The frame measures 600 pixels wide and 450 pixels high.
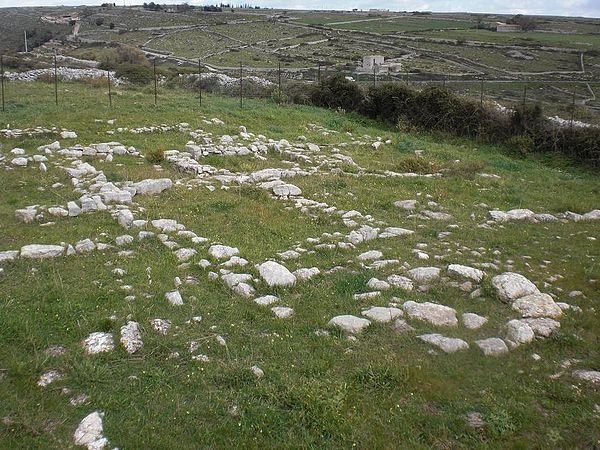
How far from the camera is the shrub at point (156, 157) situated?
45.4 ft

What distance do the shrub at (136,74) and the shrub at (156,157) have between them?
19.4 metres

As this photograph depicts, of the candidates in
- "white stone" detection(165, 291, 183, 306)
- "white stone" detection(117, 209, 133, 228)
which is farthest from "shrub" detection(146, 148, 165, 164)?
"white stone" detection(165, 291, 183, 306)

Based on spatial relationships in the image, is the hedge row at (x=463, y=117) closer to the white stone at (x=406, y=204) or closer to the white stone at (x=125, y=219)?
the white stone at (x=406, y=204)

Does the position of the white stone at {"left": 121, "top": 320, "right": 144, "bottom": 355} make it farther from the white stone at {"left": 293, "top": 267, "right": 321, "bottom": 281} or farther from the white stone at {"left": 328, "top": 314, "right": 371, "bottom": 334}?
the white stone at {"left": 293, "top": 267, "right": 321, "bottom": 281}

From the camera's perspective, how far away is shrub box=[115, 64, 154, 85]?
31.7m

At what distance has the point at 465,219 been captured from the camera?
34.7 feet

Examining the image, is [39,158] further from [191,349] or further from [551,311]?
[551,311]

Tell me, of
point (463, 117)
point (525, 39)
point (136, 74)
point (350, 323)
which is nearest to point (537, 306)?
point (350, 323)

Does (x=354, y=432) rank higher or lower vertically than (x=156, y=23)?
lower

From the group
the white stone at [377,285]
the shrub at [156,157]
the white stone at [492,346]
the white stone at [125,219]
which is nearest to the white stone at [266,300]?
the white stone at [377,285]

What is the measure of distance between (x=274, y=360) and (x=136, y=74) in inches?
1197

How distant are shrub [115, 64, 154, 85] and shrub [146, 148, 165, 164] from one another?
63.8 ft

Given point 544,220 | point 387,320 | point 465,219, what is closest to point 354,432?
point 387,320

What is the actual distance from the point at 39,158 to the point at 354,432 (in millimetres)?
11751
